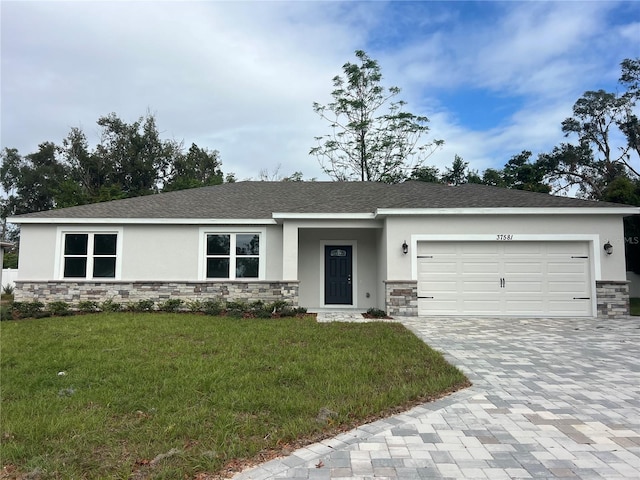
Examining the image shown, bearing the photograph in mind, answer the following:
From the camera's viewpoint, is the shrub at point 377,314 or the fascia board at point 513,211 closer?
the fascia board at point 513,211

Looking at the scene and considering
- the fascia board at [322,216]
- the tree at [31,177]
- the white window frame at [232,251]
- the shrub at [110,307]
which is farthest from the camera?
the tree at [31,177]

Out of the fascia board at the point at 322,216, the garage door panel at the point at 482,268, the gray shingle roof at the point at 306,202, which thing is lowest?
the garage door panel at the point at 482,268

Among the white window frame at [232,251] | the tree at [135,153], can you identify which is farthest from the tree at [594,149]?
the tree at [135,153]

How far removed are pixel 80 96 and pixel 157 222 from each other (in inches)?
412

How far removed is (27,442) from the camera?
3283mm

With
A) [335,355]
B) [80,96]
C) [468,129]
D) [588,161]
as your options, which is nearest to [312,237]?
[335,355]

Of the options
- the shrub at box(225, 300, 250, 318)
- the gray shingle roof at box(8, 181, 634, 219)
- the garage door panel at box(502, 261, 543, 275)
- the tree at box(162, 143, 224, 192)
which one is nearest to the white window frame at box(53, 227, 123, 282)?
the gray shingle roof at box(8, 181, 634, 219)

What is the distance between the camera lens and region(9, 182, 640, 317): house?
1095 centimetres

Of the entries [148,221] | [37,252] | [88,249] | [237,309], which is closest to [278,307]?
[237,309]

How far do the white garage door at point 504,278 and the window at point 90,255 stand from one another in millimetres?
9520

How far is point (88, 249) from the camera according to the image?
40.8 ft

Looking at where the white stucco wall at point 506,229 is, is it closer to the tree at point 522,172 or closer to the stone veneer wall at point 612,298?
the stone veneer wall at point 612,298

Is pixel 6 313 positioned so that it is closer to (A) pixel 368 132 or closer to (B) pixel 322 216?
(B) pixel 322 216

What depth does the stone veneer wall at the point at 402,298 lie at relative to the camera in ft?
35.9
